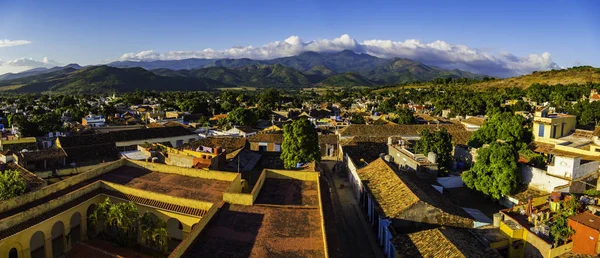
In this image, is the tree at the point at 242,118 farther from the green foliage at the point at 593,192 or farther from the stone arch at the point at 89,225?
the green foliage at the point at 593,192

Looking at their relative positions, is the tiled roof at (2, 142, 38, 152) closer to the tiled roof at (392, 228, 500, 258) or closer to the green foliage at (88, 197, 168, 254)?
the green foliage at (88, 197, 168, 254)

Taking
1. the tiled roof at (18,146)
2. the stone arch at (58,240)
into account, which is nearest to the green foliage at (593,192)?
the stone arch at (58,240)

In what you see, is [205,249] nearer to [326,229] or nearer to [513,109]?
[326,229]

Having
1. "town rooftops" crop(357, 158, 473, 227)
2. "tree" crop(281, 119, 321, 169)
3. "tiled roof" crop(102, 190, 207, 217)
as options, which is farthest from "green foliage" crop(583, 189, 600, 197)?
"tiled roof" crop(102, 190, 207, 217)

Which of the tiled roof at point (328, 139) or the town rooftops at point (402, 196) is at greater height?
the town rooftops at point (402, 196)

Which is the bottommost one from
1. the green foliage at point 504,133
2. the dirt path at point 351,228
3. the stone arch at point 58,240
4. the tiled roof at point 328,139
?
the dirt path at point 351,228
